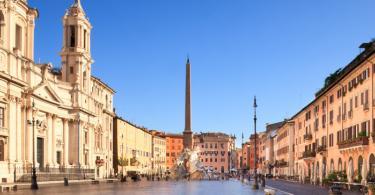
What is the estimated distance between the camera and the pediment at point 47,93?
72.0 meters

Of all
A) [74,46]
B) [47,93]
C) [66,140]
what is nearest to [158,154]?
[74,46]

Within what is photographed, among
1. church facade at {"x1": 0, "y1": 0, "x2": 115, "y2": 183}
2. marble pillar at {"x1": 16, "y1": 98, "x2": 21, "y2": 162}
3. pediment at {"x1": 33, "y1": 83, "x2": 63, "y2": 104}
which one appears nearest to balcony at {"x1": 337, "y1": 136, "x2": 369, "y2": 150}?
church facade at {"x1": 0, "y1": 0, "x2": 115, "y2": 183}

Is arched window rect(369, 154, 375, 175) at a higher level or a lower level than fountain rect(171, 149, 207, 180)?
higher

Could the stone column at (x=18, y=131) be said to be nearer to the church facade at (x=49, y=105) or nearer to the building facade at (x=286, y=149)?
the church facade at (x=49, y=105)

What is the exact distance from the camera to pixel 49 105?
76.6 meters

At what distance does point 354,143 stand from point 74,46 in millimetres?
50711

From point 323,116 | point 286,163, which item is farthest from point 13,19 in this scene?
point 286,163

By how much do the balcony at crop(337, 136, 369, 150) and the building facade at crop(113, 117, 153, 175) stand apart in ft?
183

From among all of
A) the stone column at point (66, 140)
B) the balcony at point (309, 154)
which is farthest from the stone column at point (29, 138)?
the balcony at point (309, 154)

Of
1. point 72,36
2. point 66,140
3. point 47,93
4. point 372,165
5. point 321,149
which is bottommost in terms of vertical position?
point 372,165

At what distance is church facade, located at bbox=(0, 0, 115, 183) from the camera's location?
61531 mm

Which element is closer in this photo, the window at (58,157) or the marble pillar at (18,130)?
the marble pillar at (18,130)

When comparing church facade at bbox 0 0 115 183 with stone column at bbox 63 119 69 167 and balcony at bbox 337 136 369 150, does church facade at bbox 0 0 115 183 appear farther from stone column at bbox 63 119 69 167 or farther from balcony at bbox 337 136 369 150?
balcony at bbox 337 136 369 150

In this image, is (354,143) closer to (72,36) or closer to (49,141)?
(49,141)
